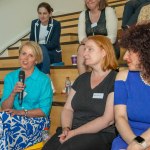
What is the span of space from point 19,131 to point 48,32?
180 cm

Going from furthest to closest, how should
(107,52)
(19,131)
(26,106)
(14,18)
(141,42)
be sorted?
(14,18)
(26,106)
(19,131)
(107,52)
(141,42)

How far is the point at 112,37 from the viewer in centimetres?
316

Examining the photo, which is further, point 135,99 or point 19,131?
point 19,131

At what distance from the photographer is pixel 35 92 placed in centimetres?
264

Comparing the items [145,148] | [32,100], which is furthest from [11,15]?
[145,148]

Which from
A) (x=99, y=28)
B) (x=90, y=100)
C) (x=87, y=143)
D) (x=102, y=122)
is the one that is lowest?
(x=87, y=143)

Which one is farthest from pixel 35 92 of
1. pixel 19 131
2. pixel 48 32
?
pixel 48 32

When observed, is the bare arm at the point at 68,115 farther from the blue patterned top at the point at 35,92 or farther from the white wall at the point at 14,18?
the white wall at the point at 14,18

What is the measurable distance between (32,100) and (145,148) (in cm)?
118

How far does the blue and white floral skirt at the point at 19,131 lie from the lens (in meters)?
2.29

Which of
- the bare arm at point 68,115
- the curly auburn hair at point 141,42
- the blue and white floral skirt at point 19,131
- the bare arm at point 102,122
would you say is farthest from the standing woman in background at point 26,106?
the curly auburn hair at point 141,42

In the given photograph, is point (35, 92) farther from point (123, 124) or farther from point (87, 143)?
point (123, 124)

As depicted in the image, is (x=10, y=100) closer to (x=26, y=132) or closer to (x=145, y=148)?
(x=26, y=132)

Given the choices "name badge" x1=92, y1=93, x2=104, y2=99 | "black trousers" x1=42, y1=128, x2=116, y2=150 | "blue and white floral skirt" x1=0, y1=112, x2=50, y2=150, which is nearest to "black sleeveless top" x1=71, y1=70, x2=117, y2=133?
"name badge" x1=92, y1=93, x2=104, y2=99
